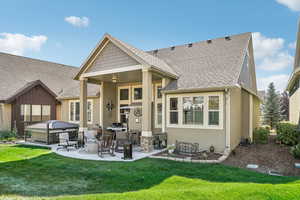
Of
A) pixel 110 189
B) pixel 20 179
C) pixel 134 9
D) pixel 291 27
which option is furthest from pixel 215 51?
pixel 20 179

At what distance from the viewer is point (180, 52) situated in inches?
566

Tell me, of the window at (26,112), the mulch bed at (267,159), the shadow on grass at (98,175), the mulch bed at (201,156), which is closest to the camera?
the shadow on grass at (98,175)

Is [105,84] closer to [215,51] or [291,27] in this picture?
[215,51]

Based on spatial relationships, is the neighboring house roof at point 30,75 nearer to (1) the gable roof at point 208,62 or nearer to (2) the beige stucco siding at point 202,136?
(1) the gable roof at point 208,62

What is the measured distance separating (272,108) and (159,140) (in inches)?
829

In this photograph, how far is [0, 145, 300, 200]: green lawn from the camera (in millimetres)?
4309

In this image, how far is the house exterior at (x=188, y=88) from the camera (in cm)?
946

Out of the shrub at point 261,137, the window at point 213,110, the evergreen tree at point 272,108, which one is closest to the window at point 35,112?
the window at point 213,110

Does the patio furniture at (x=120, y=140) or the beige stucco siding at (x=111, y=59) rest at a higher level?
the beige stucco siding at (x=111, y=59)

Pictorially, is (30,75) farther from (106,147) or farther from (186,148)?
(186,148)

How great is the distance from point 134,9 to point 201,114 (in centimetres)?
1025

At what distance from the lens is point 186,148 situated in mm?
9648

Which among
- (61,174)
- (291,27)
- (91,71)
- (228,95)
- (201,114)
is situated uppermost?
(291,27)

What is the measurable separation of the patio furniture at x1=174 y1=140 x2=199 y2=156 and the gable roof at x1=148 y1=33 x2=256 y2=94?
2.84 metres
